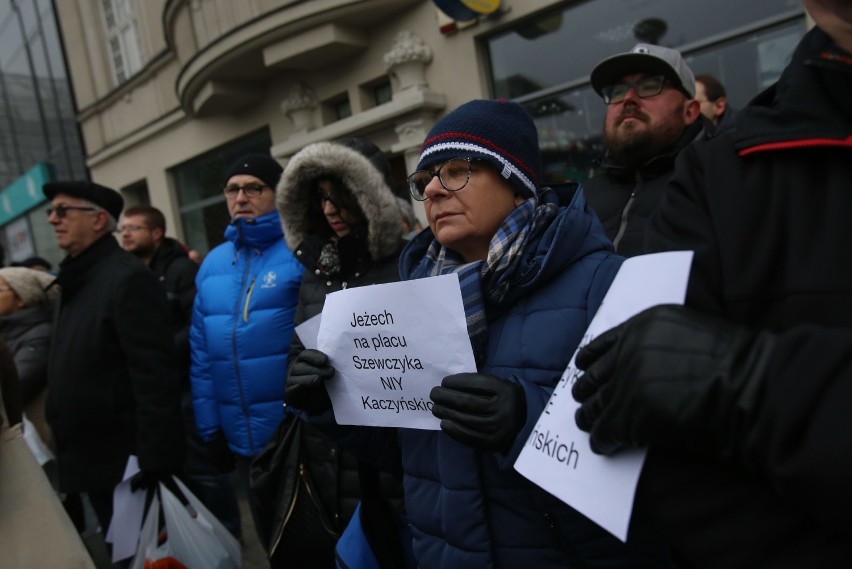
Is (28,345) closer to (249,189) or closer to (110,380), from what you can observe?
(110,380)

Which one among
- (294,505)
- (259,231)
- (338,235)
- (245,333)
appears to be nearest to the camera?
(294,505)

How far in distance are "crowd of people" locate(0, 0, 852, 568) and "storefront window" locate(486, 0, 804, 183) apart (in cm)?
317

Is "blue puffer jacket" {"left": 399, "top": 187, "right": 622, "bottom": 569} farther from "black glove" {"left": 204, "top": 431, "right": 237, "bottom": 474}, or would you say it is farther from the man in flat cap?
"black glove" {"left": 204, "top": 431, "right": 237, "bottom": 474}

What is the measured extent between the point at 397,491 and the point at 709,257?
1.53 m

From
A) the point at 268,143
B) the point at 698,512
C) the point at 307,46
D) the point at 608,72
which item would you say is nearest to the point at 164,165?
the point at 268,143

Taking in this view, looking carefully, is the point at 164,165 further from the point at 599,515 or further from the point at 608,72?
the point at 599,515

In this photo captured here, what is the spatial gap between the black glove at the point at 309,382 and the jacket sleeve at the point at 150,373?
1387 millimetres

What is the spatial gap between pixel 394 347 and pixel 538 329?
35 cm

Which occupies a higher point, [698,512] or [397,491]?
[698,512]

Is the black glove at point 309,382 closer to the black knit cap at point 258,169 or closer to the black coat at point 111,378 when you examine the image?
the black coat at point 111,378

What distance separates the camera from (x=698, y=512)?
2.62ft

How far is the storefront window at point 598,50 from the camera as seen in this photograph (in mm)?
5004

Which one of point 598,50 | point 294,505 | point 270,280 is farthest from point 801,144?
point 598,50

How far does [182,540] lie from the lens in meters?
2.66
